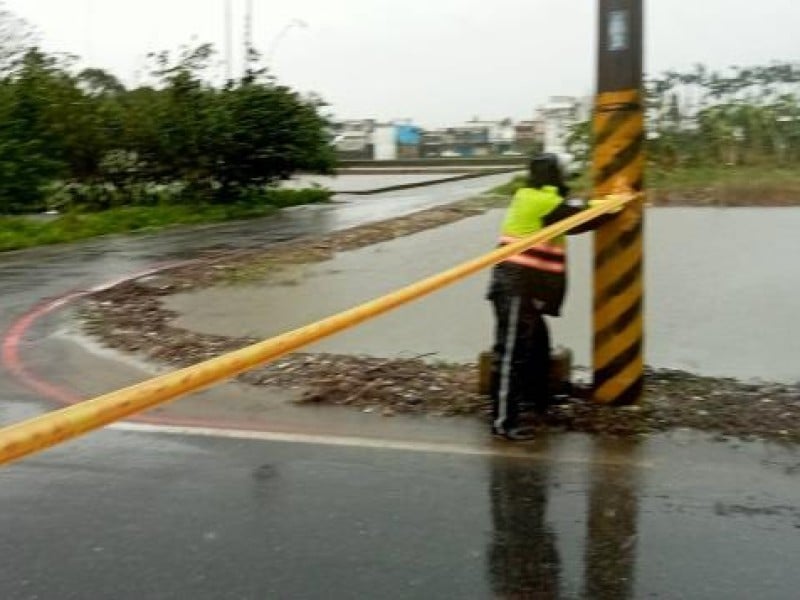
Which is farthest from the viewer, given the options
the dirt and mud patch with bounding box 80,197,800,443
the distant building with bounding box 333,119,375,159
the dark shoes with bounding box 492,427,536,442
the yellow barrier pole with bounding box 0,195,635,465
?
the distant building with bounding box 333,119,375,159

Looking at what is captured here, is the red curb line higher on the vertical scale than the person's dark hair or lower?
lower

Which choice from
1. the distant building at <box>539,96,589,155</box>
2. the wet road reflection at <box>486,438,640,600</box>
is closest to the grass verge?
the distant building at <box>539,96,589,155</box>

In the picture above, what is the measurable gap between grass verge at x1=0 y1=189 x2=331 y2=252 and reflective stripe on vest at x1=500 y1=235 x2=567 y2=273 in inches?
534

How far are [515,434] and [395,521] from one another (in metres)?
1.49

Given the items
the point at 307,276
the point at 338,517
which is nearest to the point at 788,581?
the point at 338,517

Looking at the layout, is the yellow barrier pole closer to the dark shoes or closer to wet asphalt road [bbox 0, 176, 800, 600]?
wet asphalt road [bbox 0, 176, 800, 600]

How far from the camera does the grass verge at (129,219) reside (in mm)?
18828

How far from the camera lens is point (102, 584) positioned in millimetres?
3977

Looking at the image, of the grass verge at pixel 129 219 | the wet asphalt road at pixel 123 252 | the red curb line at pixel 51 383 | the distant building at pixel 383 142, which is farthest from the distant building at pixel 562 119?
the distant building at pixel 383 142

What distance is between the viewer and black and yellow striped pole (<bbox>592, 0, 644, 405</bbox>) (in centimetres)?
612

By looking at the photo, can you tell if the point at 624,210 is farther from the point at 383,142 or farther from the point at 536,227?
the point at 383,142

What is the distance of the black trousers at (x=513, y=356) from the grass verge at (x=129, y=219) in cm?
1348

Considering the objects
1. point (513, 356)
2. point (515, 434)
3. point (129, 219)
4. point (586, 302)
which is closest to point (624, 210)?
point (513, 356)

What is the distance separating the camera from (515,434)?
595cm
